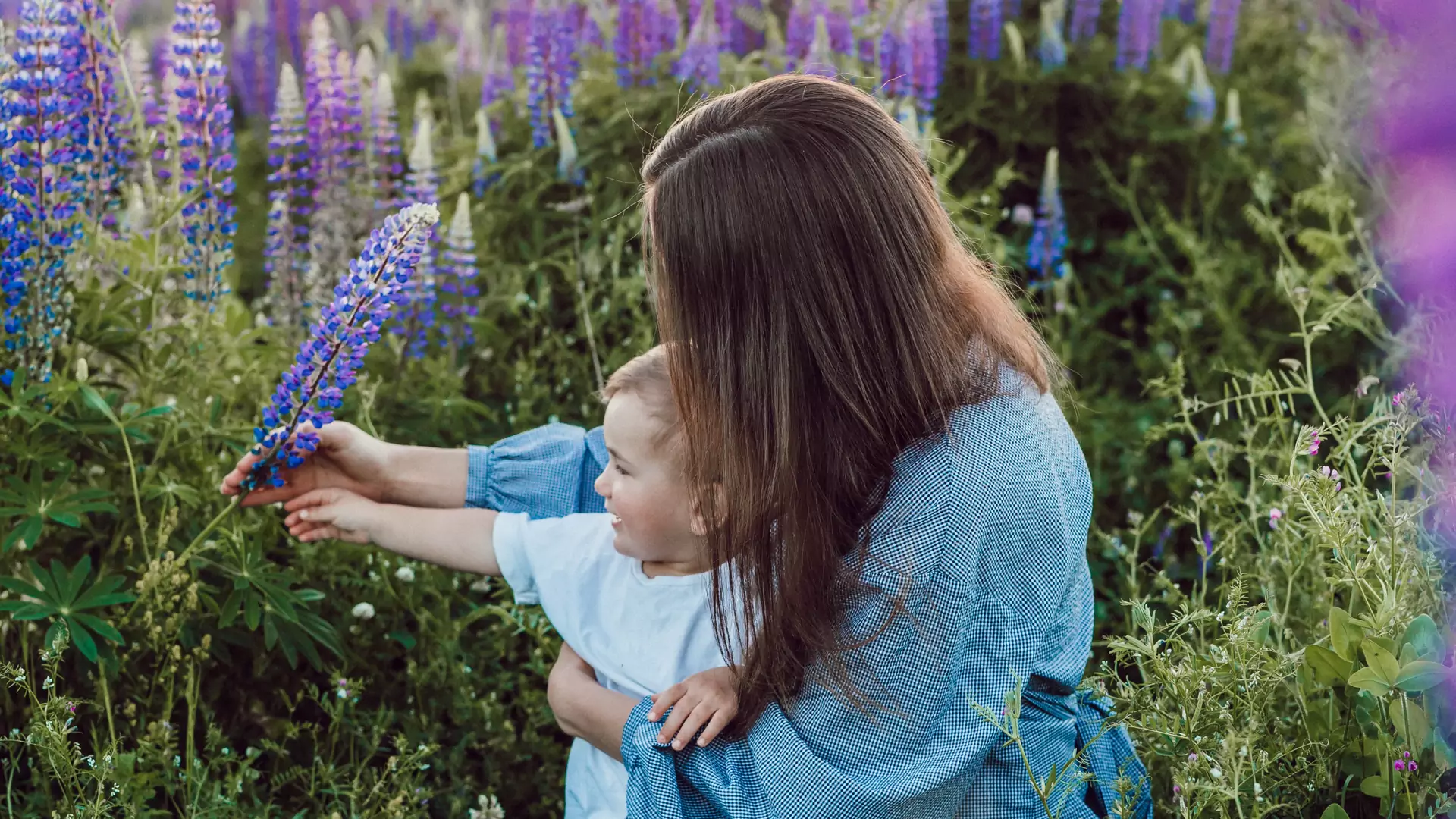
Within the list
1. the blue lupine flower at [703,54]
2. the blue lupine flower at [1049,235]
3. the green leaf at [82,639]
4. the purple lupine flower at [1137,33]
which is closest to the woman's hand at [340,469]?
the green leaf at [82,639]

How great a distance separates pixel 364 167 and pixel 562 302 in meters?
0.54

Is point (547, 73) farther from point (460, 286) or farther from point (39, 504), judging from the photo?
point (39, 504)

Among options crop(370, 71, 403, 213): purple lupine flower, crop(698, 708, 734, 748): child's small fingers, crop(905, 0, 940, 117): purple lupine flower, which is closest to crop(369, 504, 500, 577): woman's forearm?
crop(698, 708, 734, 748): child's small fingers

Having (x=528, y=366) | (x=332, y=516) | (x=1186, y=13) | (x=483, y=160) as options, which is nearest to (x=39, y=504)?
(x=332, y=516)

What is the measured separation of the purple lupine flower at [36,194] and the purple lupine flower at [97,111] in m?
0.02

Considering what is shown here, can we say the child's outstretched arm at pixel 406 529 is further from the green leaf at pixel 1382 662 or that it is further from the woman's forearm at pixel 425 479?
the green leaf at pixel 1382 662

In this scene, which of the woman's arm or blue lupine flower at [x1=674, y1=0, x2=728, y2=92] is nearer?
the woman's arm

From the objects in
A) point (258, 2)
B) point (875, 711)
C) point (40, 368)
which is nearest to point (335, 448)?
point (40, 368)

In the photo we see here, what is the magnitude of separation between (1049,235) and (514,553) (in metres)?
1.95

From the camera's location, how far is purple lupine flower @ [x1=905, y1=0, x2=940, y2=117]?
360 centimetres

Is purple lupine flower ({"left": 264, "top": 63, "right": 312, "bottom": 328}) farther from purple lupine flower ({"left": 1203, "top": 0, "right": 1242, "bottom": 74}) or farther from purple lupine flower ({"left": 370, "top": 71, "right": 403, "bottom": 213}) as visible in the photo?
purple lupine flower ({"left": 1203, "top": 0, "right": 1242, "bottom": 74})

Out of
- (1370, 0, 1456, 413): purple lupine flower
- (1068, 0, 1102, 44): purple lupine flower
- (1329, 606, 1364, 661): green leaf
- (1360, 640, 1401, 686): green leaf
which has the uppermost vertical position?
(1370, 0, 1456, 413): purple lupine flower

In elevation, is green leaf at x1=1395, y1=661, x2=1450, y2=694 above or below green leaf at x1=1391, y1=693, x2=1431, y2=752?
above

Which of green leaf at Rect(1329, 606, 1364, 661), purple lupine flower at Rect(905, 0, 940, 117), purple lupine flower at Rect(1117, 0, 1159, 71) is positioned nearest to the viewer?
green leaf at Rect(1329, 606, 1364, 661)
